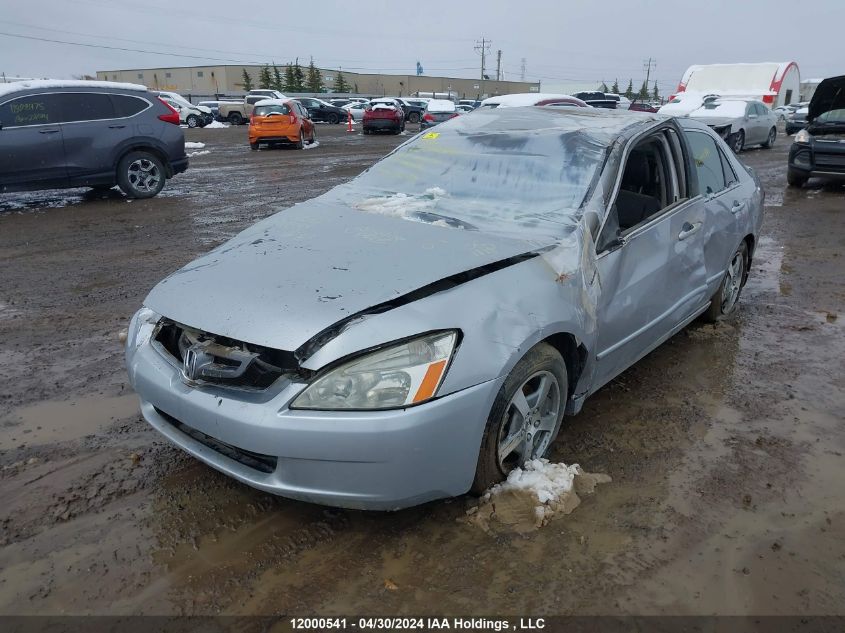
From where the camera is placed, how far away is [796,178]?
11914 millimetres

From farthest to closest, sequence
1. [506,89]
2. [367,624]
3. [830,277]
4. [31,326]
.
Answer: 1. [506,89]
2. [830,277]
3. [31,326]
4. [367,624]

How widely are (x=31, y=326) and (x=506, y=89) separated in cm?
9233

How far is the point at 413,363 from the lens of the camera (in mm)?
2195

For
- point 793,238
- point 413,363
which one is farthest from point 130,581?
point 793,238

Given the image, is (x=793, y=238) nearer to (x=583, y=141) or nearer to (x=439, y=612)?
(x=583, y=141)

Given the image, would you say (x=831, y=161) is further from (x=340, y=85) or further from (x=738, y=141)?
(x=340, y=85)

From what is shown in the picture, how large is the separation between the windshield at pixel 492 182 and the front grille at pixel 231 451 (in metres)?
1.49

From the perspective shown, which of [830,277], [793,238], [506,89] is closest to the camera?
[830,277]

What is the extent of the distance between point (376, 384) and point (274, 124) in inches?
695

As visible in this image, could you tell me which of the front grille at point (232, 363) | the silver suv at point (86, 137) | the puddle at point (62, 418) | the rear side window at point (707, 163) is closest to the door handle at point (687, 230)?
the rear side window at point (707, 163)

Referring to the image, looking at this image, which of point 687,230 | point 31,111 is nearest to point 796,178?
point 687,230

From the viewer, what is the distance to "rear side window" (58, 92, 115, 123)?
938cm

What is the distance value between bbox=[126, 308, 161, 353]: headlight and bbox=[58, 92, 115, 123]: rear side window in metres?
8.18

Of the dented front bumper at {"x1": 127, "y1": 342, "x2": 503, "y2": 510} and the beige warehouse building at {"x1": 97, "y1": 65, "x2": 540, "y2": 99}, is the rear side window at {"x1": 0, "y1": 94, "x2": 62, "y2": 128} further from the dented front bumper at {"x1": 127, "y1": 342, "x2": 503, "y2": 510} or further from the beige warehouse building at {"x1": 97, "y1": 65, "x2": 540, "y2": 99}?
the beige warehouse building at {"x1": 97, "y1": 65, "x2": 540, "y2": 99}
